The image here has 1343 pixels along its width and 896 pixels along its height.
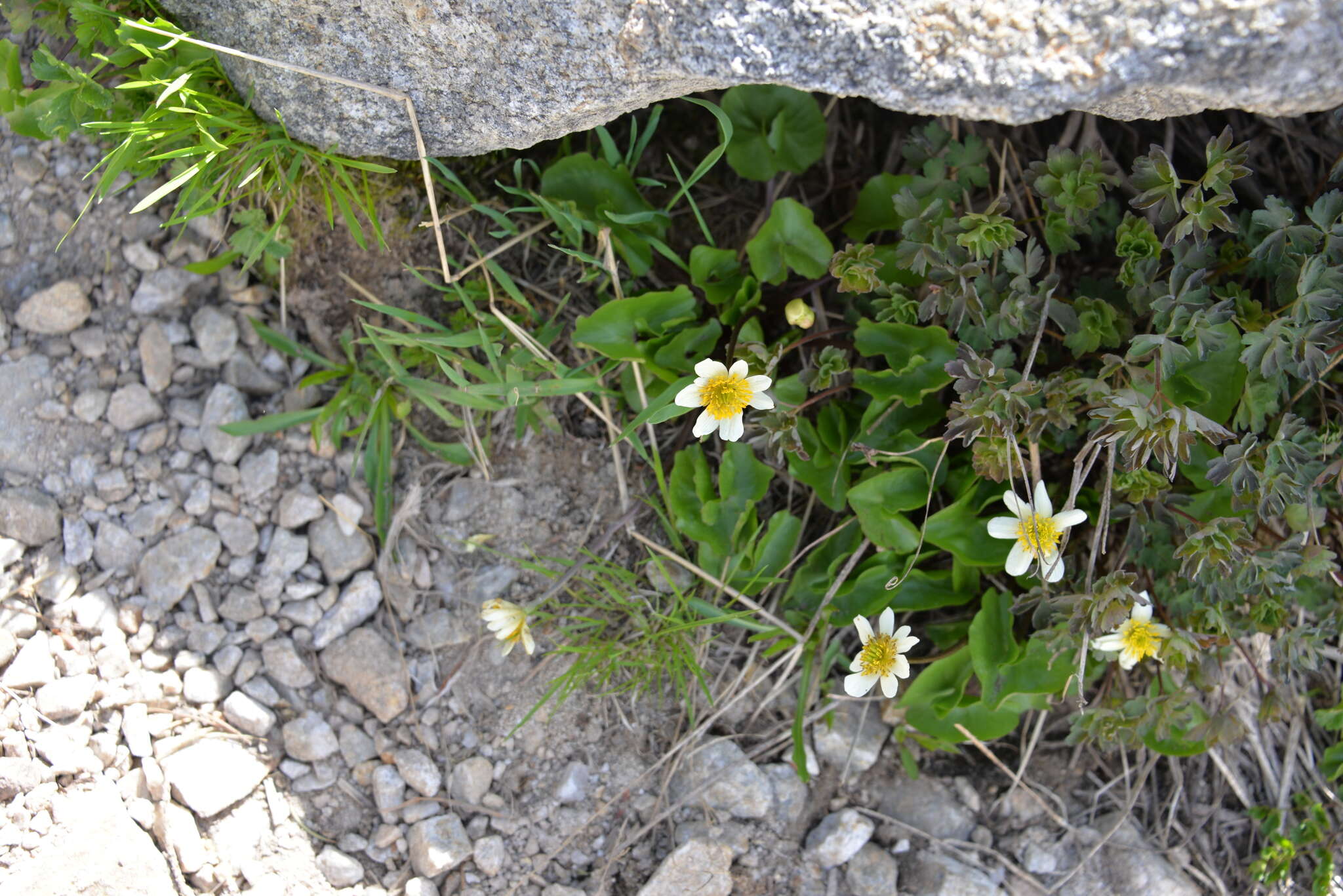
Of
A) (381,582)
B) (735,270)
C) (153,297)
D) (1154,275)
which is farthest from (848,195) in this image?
(153,297)

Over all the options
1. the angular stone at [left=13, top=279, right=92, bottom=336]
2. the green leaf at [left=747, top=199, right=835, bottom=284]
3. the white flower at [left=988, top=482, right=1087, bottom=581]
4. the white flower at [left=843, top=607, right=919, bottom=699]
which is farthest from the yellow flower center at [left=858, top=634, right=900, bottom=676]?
the angular stone at [left=13, top=279, right=92, bottom=336]

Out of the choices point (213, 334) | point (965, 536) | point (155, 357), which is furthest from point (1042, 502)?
point (155, 357)

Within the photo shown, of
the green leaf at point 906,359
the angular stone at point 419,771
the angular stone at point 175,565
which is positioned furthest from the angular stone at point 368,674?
the green leaf at point 906,359

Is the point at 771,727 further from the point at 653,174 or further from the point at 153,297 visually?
the point at 153,297

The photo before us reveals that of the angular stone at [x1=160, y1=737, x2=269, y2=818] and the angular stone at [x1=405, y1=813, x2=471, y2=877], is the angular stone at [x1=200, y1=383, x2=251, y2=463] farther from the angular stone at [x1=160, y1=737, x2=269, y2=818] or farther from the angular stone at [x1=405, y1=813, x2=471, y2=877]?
the angular stone at [x1=405, y1=813, x2=471, y2=877]

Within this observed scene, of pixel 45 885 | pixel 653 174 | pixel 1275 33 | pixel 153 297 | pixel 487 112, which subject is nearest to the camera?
pixel 1275 33

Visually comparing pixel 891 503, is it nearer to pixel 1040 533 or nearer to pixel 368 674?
pixel 1040 533
